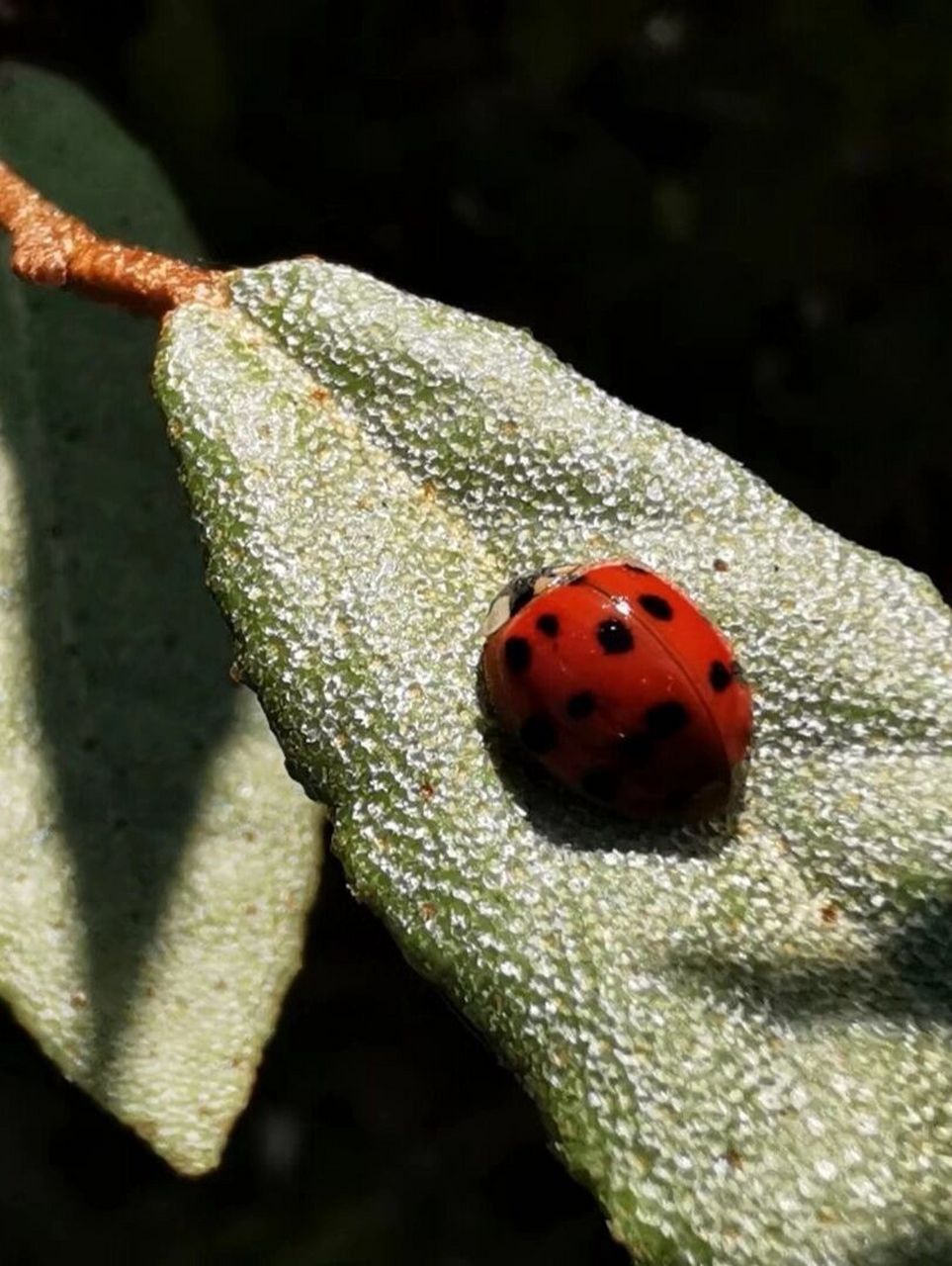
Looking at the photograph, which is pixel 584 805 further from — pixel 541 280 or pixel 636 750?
pixel 541 280

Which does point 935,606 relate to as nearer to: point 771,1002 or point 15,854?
point 771,1002

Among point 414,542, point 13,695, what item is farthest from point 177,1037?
point 414,542

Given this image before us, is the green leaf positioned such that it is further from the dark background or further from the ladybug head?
the dark background

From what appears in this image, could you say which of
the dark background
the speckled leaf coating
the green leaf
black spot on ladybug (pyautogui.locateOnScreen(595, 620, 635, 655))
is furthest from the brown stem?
the dark background

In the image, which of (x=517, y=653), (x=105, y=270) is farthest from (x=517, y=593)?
(x=105, y=270)

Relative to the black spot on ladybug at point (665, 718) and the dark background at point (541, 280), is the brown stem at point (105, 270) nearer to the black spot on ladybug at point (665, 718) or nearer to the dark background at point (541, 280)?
the black spot on ladybug at point (665, 718)
